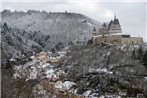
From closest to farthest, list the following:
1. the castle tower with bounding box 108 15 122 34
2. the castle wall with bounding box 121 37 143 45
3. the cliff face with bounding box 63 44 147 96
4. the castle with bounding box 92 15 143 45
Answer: the cliff face with bounding box 63 44 147 96 < the castle wall with bounding box 121 37 143 45 < the castle with bounding box 92 15 143 45 < the castle tower with bounding box 108 15 122 34

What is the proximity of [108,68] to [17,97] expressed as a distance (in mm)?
48705

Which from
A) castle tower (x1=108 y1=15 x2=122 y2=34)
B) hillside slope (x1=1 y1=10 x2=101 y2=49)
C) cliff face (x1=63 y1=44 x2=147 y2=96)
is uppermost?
castle tower (x1=108 y1=15 x2=122 y2=34)

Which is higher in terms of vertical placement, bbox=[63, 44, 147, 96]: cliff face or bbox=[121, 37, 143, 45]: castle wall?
bbox=[121, 37, 143, 45]: castle wall

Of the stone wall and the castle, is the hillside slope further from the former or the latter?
the stone wall

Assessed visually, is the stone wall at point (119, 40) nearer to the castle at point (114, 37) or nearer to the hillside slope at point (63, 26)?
the castle at point (114, 37)

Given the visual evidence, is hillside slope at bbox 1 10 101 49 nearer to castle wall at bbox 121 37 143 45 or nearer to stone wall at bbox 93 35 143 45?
stone wall at bbox 93 35 143 45

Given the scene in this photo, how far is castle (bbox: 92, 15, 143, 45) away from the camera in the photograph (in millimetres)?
69938

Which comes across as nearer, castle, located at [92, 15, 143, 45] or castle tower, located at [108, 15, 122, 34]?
castle, located at [92, 15, 143, 45]

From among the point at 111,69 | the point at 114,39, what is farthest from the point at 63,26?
the point at 111,69

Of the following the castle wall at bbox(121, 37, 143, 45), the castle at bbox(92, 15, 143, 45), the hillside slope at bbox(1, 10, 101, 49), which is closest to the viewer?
the castle wall at bbox(121, 37, 143, 45)

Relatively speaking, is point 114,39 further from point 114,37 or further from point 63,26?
point 63,26

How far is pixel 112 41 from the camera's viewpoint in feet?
231

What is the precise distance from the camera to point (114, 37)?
233 feet

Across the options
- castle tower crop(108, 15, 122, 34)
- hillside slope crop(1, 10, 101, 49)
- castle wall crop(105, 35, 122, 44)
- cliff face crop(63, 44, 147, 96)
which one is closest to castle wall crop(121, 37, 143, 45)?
castle wall crop(105, 35, 122, 44)
